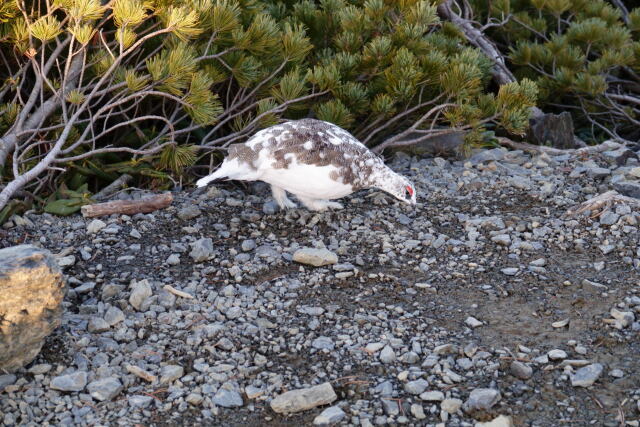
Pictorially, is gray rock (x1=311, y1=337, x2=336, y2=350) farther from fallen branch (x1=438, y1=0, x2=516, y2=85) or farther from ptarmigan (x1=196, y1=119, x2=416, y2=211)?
fallen branch (x1=438, y1=0, x2=516, y2=85)

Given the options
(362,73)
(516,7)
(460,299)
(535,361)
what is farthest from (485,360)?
(516,7)

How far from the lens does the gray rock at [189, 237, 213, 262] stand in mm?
3336

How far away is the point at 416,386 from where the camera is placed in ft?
8.14

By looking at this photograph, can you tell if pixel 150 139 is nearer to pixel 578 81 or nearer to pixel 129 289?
pixel 129 289

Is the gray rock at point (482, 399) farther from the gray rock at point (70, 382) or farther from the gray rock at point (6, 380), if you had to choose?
the gray rock at point (6, 380)

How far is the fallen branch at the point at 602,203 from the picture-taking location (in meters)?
3.72

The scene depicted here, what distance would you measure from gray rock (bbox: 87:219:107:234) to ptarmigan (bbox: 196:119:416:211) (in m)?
0.47

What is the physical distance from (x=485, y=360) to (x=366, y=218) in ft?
4.26

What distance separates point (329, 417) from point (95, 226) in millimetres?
1657

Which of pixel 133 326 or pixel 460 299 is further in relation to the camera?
pixel 460 299

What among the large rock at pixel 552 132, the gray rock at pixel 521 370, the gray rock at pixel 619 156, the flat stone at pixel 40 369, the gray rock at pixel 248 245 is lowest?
the large rock at pixel 552 132

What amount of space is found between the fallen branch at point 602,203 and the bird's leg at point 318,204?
109 cm

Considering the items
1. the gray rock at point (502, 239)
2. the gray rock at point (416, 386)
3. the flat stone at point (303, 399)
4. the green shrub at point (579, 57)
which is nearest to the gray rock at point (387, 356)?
the gray rock at point (416, 386)

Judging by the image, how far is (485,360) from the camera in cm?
262
